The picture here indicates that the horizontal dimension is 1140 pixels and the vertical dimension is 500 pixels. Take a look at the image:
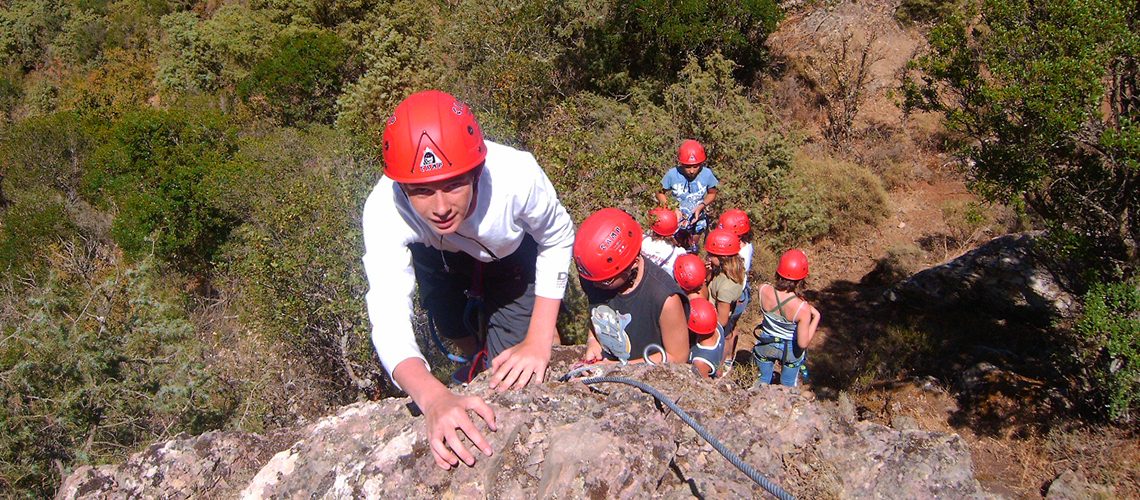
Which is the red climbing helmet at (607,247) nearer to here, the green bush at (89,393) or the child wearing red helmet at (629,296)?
the child wearing red helmet at (629,296)

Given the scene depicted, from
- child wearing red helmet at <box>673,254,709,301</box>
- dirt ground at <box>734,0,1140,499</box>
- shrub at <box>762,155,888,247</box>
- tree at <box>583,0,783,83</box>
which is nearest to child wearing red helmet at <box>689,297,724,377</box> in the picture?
child wearing red helmet at <box>673,254,709,301</box>

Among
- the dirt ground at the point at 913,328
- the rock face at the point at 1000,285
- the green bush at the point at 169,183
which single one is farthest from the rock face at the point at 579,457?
the green bush at the point at 169,183

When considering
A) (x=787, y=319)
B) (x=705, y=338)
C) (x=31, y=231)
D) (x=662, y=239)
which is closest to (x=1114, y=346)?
(x=787, y=319)

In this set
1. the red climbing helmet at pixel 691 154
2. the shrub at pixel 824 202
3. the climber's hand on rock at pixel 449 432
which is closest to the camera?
the climber's hand on rock at pixel 449 432

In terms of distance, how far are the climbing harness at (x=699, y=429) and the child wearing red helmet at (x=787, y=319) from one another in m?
2.78

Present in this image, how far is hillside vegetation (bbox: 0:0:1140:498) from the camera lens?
465 cm

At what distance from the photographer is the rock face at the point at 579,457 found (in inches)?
74.0

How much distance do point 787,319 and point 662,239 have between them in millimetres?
1643

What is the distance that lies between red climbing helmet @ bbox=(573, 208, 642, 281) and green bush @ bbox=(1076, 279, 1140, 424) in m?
4.07

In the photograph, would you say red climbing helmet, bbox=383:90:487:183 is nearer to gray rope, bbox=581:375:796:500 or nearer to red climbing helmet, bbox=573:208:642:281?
gray rope, bbox=581:375:796:500

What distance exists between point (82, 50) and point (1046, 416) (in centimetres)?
3513

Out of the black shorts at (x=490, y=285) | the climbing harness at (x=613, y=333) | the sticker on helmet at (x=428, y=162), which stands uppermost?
the sticker on helmet at (x=428, y=162)

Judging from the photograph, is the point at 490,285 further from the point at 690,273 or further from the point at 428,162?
the point at 690,273

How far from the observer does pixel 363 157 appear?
23.0ft
